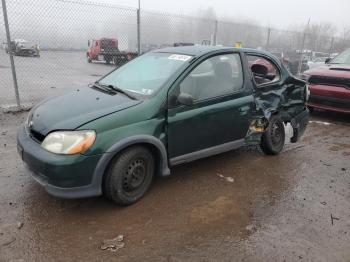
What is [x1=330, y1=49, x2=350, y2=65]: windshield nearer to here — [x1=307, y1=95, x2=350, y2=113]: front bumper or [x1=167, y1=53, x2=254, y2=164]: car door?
[x1=307, y1=95, x2=350, y2=113]: front bumper

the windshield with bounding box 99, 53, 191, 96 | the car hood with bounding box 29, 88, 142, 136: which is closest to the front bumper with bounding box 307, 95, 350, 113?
the windshield with bounding box 99, 53, 191, 96

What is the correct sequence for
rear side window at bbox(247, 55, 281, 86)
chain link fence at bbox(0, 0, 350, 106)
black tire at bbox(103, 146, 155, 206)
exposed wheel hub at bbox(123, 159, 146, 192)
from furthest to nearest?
chain link fence at bbox(0, 0, 350, 106) → rear side window at bbox(247, 55, 281, 86) → exposed wheel hub at bbox(123, 159, 146, 192) → black tire at bbox(103, 146, 155, 206)

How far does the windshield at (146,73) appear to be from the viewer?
12.4 ft

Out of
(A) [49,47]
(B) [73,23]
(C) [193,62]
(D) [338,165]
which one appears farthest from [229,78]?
(A) [49,47]

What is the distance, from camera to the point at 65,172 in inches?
117

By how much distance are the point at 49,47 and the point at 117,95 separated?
7.50 meters

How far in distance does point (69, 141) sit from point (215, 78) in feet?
6.43

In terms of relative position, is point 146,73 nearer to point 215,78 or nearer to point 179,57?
point 179,57

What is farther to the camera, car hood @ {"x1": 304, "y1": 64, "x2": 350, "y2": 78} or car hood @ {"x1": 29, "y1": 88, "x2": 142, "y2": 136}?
car hood @ {"x1": 304, "y1": 64, "x2": 350, "y2": 78}

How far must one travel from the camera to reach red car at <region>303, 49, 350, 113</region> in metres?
Answer: 6.98

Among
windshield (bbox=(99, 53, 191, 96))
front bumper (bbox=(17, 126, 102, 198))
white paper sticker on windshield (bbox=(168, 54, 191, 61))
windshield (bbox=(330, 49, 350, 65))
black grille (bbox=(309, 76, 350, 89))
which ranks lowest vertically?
front bumper (bbox=(17, 126, 102, 198))

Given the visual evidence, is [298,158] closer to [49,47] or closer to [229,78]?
[229,78]

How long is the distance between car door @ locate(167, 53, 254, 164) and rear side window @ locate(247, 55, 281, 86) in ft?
1.82

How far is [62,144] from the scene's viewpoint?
304 centimetres
